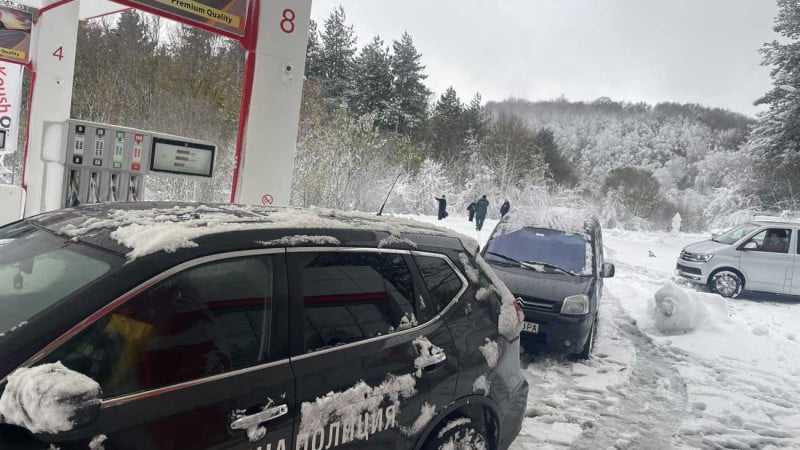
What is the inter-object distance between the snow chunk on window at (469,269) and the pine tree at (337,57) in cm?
3851

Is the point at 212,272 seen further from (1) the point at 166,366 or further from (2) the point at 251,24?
(2) the point at 251,24

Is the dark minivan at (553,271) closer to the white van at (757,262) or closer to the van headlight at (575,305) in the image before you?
the van headlight at (575,305)

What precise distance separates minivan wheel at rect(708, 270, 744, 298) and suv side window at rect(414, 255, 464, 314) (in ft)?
38.7

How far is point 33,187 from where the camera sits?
301 inches

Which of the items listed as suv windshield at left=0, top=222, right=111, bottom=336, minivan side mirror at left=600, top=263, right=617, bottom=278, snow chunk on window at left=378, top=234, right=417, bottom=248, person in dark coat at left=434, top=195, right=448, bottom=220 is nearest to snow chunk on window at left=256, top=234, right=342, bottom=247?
snow chunk on window at left=378, top=234, right=417, bottom=248

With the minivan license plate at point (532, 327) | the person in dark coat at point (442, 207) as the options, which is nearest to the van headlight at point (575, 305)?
the minivan license plate at point (532, 327)

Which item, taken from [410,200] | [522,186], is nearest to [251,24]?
[410,200]

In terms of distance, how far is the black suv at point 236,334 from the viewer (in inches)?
66.6

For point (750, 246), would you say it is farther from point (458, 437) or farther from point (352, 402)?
point (352, 402)

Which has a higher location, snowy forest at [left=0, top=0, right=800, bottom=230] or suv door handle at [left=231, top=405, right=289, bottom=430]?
snowy forest at [left=0, top=0, right=800, bottom=230]

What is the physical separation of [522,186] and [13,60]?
33.3m

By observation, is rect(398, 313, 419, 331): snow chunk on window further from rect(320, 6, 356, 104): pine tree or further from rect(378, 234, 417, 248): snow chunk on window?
rect(320, 6, 356, 104): pine tree

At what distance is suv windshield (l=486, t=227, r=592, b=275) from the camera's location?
23.3ft

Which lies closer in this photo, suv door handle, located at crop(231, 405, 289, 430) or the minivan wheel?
suv door handle, located at crop(231, 405, 289, 430)
